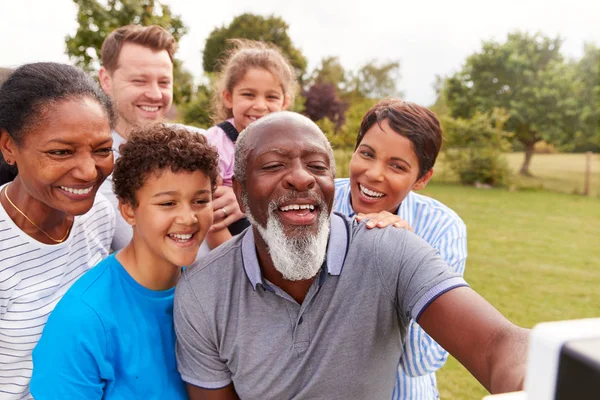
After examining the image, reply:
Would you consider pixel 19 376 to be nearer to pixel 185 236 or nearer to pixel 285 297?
pixel 185 236

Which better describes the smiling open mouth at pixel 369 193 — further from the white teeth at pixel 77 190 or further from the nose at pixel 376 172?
the white teeth at pixel 77 190

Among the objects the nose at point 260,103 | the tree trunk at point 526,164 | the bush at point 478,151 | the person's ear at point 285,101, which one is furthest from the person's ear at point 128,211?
the tree trunk at point 526,164

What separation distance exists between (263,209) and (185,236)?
0.36 m

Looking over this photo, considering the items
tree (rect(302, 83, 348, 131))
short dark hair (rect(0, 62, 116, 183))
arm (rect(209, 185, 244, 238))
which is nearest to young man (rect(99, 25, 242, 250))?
arm (rect(209, 185, 244, 238))

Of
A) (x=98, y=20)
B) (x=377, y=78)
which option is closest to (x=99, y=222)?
(x=98, y=20)

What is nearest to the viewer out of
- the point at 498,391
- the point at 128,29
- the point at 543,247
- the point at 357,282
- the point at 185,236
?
the point at 498,391

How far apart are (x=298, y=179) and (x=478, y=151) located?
827 inches

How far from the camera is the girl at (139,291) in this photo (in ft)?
5.81

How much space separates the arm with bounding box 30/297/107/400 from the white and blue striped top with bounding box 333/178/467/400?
126 centimetres

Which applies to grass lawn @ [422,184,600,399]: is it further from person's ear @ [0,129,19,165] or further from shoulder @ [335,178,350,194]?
person's ear @ [0,129,19,165]

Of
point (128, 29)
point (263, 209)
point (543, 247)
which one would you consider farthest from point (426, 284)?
point (543, 247)

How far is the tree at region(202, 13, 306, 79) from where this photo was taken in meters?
29.9

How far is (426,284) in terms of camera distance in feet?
5.77

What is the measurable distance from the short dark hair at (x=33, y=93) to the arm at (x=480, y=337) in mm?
1670
